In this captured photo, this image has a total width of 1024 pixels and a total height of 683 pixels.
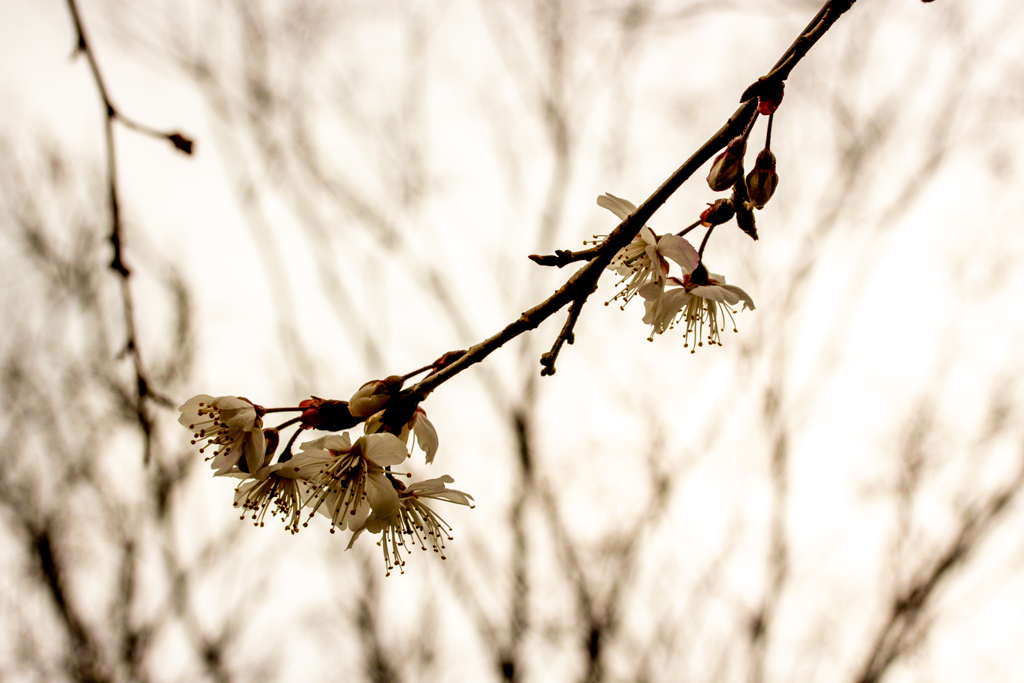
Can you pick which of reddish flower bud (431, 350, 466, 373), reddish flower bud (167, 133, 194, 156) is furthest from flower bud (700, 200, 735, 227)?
reddish flower bud (167, 133, 194, 156)

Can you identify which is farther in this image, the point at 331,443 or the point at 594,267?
the point at 331,443

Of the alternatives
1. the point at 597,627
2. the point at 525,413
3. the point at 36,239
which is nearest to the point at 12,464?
the point at 36,239

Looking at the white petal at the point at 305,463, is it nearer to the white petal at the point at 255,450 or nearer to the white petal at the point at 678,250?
the white petal at the point at 255,450

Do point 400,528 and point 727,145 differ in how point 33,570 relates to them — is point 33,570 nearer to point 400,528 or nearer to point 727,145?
point 400,528

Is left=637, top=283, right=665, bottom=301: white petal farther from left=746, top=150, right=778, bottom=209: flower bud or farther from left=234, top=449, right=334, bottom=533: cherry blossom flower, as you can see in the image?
left=234, top=449, right=334, bottom=533: cherry blossom flower

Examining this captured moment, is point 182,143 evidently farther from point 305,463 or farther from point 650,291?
point 650,291

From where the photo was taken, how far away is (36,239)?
7000 millimetres

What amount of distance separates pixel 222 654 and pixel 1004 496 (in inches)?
298

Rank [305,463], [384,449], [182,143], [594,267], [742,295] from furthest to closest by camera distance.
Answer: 1. [182,143]
2. [742,295]
3. [305,463]
4. [384,449]
5. [594,267]

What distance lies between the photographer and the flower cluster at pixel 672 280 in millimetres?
1172

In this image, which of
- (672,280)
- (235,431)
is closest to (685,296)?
(672,280)

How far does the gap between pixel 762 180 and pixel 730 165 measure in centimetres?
8

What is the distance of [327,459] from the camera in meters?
1.14

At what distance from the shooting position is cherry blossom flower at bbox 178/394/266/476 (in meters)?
1.14
